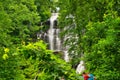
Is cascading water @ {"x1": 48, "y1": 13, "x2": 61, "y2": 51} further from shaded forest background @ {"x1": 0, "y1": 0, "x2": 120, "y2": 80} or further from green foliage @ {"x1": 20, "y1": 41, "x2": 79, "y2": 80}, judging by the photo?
green foliage @ {"x1": 20, "y1": 41, "x2": 79, "y2": 80}

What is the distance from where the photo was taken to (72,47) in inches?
1011

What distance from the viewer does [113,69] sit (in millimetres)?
8875

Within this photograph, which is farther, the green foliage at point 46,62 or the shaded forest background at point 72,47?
the shaded forest background at point 72,47

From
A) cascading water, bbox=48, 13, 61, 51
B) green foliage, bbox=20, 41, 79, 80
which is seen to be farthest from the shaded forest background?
cascading water, bbox=48, 13, 61, 51

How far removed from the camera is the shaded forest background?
6.74 m

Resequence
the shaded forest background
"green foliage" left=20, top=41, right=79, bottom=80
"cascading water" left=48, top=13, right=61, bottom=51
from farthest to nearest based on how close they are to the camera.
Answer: "cascading water" left=48, top=13, right=61, bottom=51
the shaded forest background
"green foliage" left=20, top=41, right=79, bottom=80

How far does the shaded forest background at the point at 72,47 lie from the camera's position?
6742 millimetres

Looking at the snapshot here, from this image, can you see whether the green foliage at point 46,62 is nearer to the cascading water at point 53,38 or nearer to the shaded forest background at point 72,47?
the shaded forest background at point 72,47

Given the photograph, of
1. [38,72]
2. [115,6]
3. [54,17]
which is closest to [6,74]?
[115,6]

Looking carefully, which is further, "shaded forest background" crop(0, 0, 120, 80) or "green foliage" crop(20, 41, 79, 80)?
"shaded forest background" crop(0, 0, 120, 80)

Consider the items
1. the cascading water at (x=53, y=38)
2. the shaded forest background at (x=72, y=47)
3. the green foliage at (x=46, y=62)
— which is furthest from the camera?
the cascading water at (x=53, y=38)

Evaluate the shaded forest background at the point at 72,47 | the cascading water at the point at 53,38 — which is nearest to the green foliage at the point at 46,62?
the shaded forest background at the point at 72,47

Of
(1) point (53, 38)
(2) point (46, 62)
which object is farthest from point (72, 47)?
(2) point (46, 62)

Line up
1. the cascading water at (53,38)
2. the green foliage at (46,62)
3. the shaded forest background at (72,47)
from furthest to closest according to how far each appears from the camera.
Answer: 1. the cascading water at (53,38)
2. the shaded forest background at (72,47)
3. the green foliage at (46,62)
